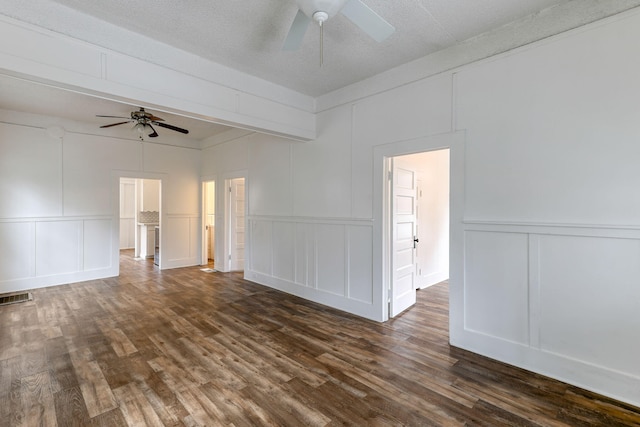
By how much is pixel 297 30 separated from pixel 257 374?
2.85m

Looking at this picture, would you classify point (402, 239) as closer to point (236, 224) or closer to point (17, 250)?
point (236, 224)

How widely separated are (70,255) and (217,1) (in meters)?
5.69

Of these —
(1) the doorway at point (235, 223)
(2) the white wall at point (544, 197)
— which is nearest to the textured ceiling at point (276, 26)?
(2) the white wall at point (544, 197)

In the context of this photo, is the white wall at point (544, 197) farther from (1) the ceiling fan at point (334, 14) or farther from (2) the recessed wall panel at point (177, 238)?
(2) the recessed wall panel at point (177, 238)

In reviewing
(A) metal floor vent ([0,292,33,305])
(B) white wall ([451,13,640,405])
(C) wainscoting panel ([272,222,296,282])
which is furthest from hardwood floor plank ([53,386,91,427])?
(A) metal floor vent ([0,292,33,305])

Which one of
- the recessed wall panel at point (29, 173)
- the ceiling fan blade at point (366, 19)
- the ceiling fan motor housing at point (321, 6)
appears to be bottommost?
the recessed wall panel at point (29, 173)

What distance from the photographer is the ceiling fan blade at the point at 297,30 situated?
2.16m

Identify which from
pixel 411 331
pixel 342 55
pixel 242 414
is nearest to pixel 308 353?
pixel 242 414

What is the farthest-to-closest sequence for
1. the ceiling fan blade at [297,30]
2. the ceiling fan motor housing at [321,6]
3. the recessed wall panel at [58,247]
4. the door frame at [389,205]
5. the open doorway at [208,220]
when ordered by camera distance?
the open doorway at [208,220], the recessed wall panel at [58,247], the door frame at [389,205], the ceiling fan blade at [297,30], the ceiling fan motor housing at [321,6]

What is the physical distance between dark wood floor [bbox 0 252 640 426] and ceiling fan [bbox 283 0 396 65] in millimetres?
2732

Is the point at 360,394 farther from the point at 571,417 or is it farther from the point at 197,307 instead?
the point at 197,307

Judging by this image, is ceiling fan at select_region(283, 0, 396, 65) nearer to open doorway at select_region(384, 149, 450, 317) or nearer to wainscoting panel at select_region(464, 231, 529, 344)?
open doorway at select_region(384, 149, 450, 317)

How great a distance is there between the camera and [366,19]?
212 centimetres

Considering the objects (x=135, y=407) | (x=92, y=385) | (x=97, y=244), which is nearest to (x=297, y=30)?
(x=135, y=407)
